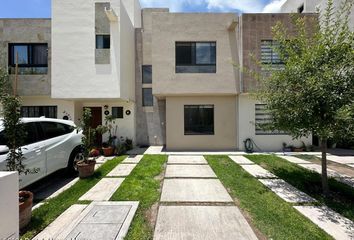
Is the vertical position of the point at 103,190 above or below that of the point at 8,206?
below

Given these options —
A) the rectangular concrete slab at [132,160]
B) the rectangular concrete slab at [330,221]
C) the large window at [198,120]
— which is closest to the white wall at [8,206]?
the rectangular concrete slab at [330,221]

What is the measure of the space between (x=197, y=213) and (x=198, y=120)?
874 cm

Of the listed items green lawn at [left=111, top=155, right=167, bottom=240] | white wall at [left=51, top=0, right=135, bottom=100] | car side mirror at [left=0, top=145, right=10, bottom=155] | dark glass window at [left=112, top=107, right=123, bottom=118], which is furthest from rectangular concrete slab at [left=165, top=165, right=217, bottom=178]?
dark glass window at [left=112, top=107, right=123, bottom=118]

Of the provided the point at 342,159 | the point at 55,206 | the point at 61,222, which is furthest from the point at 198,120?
the point at 61,222

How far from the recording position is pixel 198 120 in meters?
13.0

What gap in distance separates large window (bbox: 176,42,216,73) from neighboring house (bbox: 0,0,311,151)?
55mm

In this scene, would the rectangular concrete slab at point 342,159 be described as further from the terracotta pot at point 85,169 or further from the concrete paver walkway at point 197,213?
the terracotta pot at point 85,169

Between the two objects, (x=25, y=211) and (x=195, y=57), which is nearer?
(x=25, y=211)

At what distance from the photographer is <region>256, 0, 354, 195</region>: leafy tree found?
5.09 metres

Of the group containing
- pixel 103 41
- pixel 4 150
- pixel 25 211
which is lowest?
pixel 25 211

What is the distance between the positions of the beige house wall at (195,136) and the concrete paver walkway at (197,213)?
565 cm

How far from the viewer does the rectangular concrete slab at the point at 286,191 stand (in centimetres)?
528

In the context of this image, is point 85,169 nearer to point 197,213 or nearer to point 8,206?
point 8,206

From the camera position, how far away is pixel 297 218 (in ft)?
14.0
